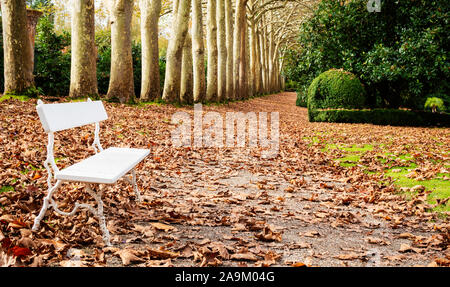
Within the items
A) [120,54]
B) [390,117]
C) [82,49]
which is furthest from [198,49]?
[390,117]

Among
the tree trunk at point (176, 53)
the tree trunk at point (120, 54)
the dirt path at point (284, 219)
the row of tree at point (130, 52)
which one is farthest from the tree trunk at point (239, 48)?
the dirt path at point (284, 219)

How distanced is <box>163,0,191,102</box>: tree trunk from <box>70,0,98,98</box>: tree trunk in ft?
14.2

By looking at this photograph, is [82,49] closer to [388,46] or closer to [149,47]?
[149,47]

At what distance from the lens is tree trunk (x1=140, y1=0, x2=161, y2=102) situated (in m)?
14.1

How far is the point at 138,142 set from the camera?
781 centimetres

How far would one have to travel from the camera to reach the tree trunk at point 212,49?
61.7ft

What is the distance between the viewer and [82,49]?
10984mm

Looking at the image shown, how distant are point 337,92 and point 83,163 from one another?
13.9 meters

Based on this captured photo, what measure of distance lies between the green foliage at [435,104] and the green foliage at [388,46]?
0.57m

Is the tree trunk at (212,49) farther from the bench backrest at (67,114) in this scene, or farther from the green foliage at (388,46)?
the bench backrest at (67,114)

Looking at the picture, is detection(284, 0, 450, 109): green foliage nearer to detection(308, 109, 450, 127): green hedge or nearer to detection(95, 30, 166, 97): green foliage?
detection(308, 109, 450, 127): green hedge

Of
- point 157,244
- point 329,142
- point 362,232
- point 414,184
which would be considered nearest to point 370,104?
point 329,142

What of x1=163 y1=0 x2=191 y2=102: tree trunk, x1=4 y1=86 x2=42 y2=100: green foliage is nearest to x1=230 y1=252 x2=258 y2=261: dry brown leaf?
x1=4 y1=86 x2=42 y2=100: green foliage
